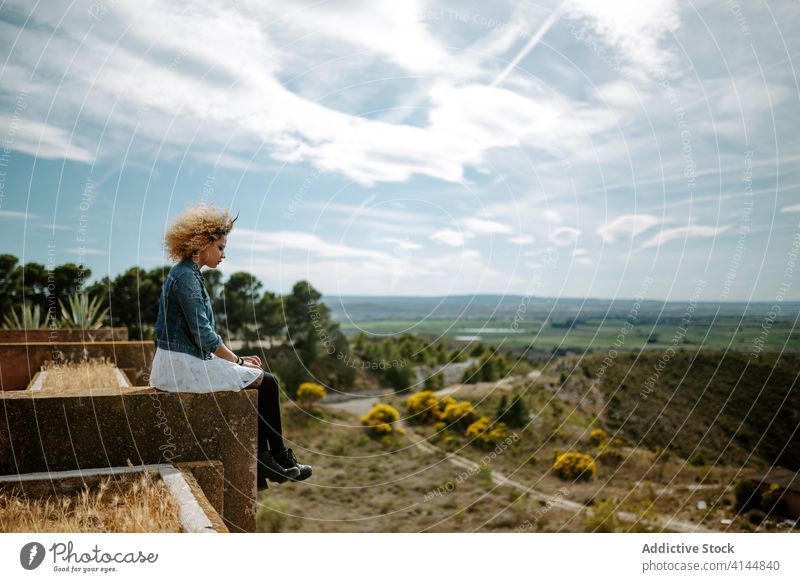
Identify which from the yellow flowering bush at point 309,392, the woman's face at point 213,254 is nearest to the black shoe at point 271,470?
the woman's face at point 213,254

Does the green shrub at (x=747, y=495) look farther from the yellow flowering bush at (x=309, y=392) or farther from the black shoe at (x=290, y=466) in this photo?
the yellow flowering bush at (x=309, y=392)

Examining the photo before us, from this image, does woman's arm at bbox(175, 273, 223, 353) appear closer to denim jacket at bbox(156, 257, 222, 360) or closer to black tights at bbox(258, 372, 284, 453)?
denim jacket at bbox(156, 257, 222, 360)

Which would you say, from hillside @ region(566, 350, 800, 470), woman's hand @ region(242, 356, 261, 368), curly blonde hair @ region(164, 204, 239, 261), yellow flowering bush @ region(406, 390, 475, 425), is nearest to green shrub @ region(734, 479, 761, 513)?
hillside @ region(566, 350, 800, 470)

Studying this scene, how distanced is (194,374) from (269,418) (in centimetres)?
52

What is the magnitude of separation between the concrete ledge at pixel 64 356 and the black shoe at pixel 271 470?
2.84 meters

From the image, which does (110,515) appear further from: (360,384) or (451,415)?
(360,384)

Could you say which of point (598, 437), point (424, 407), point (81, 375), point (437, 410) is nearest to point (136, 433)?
point (81, 375)

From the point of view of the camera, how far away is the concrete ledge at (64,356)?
233 inches

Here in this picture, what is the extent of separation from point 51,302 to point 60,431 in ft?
27.1

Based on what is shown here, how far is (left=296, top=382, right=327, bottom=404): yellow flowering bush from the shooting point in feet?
62.4

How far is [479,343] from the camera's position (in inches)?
1220

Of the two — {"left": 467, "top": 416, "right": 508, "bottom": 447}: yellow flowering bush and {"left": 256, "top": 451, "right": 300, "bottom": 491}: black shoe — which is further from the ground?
{"left": 256, "top": 451, "right": 300, "bottom": 491}: black shoe

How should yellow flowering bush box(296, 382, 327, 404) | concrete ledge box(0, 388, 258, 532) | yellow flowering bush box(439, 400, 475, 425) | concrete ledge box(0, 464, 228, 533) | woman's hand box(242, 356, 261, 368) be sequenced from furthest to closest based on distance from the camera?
yellow flowering bush box(296, 382, 327, 404)
yellow flowering bush box(439, 400, 475, 425)
woman's hand box(242, 356, 261, 368)
concrete ledge box(0, 388, 258, 532)
concrete ledge box(0, 464, 228, 533)

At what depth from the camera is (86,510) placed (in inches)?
116
